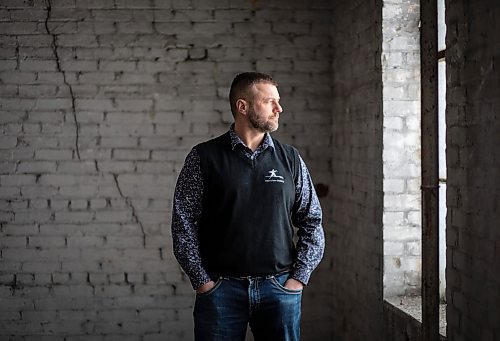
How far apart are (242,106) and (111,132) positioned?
83.9 inches

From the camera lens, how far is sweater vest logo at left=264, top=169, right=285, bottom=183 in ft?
9.66

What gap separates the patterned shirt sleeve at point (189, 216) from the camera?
291 centimetres

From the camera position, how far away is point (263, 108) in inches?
117

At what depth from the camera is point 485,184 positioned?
2.72 metres

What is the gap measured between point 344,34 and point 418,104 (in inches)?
36.8

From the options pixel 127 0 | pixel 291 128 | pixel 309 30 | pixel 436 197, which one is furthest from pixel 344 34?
pixel 436 197

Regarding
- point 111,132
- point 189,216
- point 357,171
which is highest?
point 111,132

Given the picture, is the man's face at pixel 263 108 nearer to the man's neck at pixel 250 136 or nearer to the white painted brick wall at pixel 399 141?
the man's neck at pixel 250 136

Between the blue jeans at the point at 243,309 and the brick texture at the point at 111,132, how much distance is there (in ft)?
6.87

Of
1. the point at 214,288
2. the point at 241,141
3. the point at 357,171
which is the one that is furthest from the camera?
the point at 357,171

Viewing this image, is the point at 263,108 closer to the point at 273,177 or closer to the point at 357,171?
the point at 273,177

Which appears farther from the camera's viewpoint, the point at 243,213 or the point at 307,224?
the point at 307,224

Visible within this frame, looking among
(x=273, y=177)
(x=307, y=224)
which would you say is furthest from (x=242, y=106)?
(x=307, y=224)

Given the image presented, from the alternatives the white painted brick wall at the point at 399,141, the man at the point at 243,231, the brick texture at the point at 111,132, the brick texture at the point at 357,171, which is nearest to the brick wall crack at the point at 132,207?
the brick texture at the point at 111,132
